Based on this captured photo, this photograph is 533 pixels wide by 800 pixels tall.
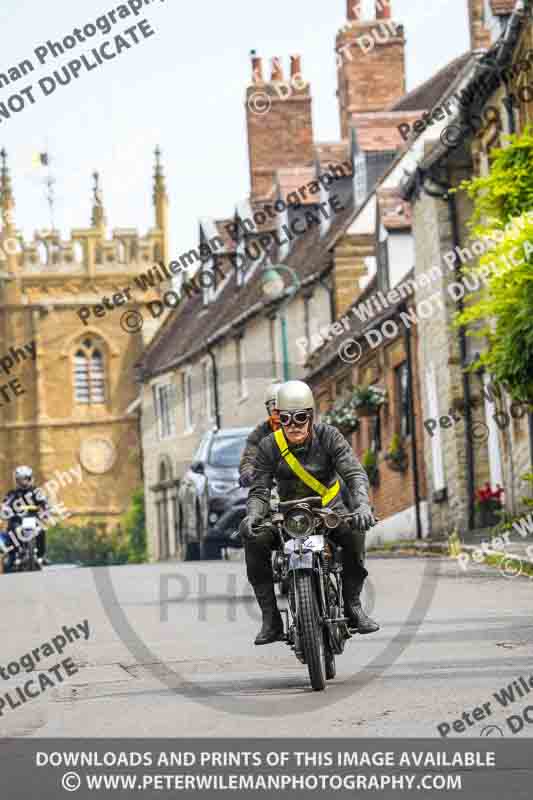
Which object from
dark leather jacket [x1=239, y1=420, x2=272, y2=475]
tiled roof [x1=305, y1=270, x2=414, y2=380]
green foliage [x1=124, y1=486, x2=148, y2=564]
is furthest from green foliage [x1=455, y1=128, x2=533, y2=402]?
green foliage [x1=124, y1=486, x2=148, y2=564]

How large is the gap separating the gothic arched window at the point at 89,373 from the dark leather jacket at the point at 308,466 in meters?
90.2

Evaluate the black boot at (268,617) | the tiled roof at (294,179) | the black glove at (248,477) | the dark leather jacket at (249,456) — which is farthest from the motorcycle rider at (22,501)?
the tiled roof at (294,179)

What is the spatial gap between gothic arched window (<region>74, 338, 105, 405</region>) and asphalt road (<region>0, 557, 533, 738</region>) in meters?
80.8

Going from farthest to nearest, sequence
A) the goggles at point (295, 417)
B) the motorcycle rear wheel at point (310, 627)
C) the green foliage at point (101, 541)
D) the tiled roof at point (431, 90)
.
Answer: the green foliage at point (101, 541) → the tiled roof at point (431, 90) → the goggles at point (295, 417) → the motorcycle rear wheel at point (310, 627)

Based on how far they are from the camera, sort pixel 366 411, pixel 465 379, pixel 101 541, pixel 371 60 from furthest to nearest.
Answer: pixel 101 541 < pixel 371 60 < pixel 366 411 < pixel 465 379

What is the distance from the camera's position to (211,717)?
356 inches

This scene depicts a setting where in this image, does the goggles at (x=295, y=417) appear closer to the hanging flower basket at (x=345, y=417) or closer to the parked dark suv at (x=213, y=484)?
the parked dark suv at (x=213, y=484)

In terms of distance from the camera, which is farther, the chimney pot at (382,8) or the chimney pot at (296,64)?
the chimney pot at (296,64)

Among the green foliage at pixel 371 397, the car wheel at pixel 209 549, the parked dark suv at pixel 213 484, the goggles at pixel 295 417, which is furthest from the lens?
the green foliage at pixel 371 397

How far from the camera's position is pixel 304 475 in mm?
10336

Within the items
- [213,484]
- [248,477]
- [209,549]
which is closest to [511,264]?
[248,477]

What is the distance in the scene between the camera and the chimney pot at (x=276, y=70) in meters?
55.5

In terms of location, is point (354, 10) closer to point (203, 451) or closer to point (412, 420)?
point (412, 420)

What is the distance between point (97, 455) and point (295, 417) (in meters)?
92.1
